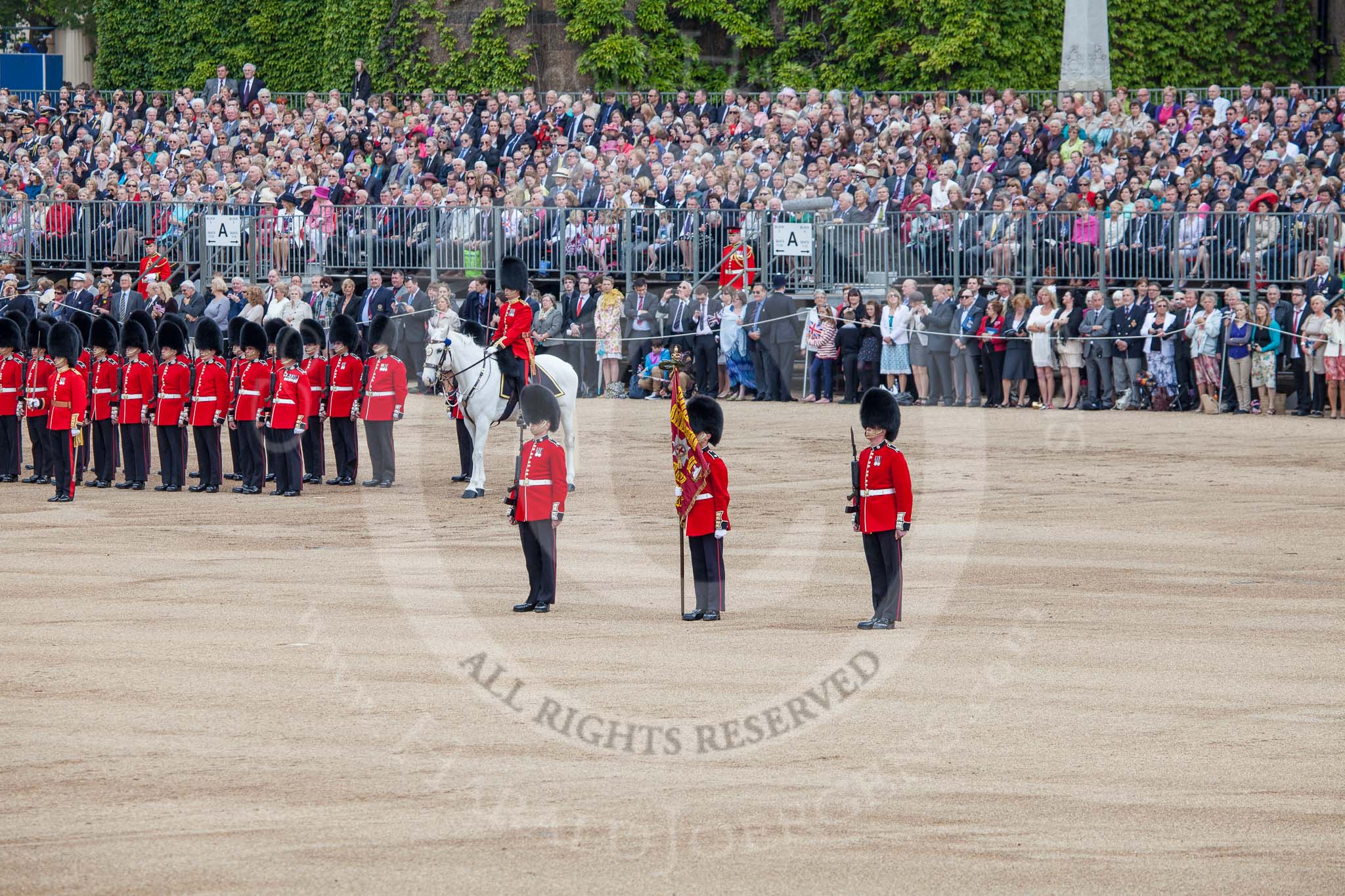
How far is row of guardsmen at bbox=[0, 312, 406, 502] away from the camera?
693 inches

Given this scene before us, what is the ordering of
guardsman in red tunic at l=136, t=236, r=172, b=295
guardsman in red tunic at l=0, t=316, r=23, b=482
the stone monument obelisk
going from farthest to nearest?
the stone monument obelisk < guardsman in red tunic at l=136, t=236, r=172, b=295 < guardsman in red tunic at l=0, t=316, r=23, b=482

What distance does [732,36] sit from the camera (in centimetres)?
3544

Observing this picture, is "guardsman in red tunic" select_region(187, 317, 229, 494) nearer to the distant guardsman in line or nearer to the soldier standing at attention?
the distant guardsman in line

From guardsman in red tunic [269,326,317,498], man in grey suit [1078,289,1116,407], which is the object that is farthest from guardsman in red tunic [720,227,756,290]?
guardsman in red tunic [269,326,317,498]

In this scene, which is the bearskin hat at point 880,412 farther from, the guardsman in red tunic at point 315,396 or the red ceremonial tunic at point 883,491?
the guardsman in red tunic at point 315,396

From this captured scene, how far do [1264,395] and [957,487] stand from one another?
22.0ft

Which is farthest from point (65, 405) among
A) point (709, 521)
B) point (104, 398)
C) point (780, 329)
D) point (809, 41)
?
point (809, 41)

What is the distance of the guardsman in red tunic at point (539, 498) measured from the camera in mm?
11602

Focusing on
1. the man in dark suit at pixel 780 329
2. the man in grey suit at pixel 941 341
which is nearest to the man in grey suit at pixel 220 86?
the man in dark suit at pixel 780 329

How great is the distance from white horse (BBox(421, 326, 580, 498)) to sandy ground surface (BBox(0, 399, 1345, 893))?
1.84 metres

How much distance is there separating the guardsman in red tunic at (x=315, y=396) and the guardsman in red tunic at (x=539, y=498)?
20.8 ft

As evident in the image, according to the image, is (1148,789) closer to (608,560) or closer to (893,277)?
(608,560)

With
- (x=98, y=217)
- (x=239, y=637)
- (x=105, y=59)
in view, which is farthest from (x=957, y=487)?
(x=105, y=59)

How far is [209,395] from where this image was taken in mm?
17719
